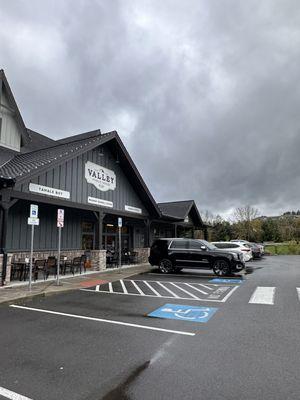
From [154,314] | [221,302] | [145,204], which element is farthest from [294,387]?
[145,204]

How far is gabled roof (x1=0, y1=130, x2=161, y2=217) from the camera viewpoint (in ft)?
41.9

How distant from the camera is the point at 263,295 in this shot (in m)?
10.4

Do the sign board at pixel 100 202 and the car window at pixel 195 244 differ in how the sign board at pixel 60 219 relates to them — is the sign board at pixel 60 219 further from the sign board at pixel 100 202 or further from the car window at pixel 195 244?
the car window at pixel 195 244

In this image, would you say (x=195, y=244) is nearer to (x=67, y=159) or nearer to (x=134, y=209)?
(x=134, y=209)

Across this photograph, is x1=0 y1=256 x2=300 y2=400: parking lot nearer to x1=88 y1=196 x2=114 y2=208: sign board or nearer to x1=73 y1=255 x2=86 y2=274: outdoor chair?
x1=73 y1=255 x2=86 y2=274: outdoor chair

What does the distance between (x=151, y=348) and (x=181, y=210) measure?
83.0 feet

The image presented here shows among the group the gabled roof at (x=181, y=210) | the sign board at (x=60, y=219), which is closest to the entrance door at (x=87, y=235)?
the sign board at (x=60, y=219)

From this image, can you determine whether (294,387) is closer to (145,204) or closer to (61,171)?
(61,171)

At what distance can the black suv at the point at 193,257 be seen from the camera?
53.0ft

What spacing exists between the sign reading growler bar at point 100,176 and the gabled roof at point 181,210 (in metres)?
9.91

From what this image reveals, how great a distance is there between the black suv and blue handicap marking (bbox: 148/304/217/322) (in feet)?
25.2

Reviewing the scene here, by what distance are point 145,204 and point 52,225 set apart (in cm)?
743

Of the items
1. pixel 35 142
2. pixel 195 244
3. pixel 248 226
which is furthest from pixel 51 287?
pixel 248 226

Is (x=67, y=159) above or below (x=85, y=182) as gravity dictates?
above
